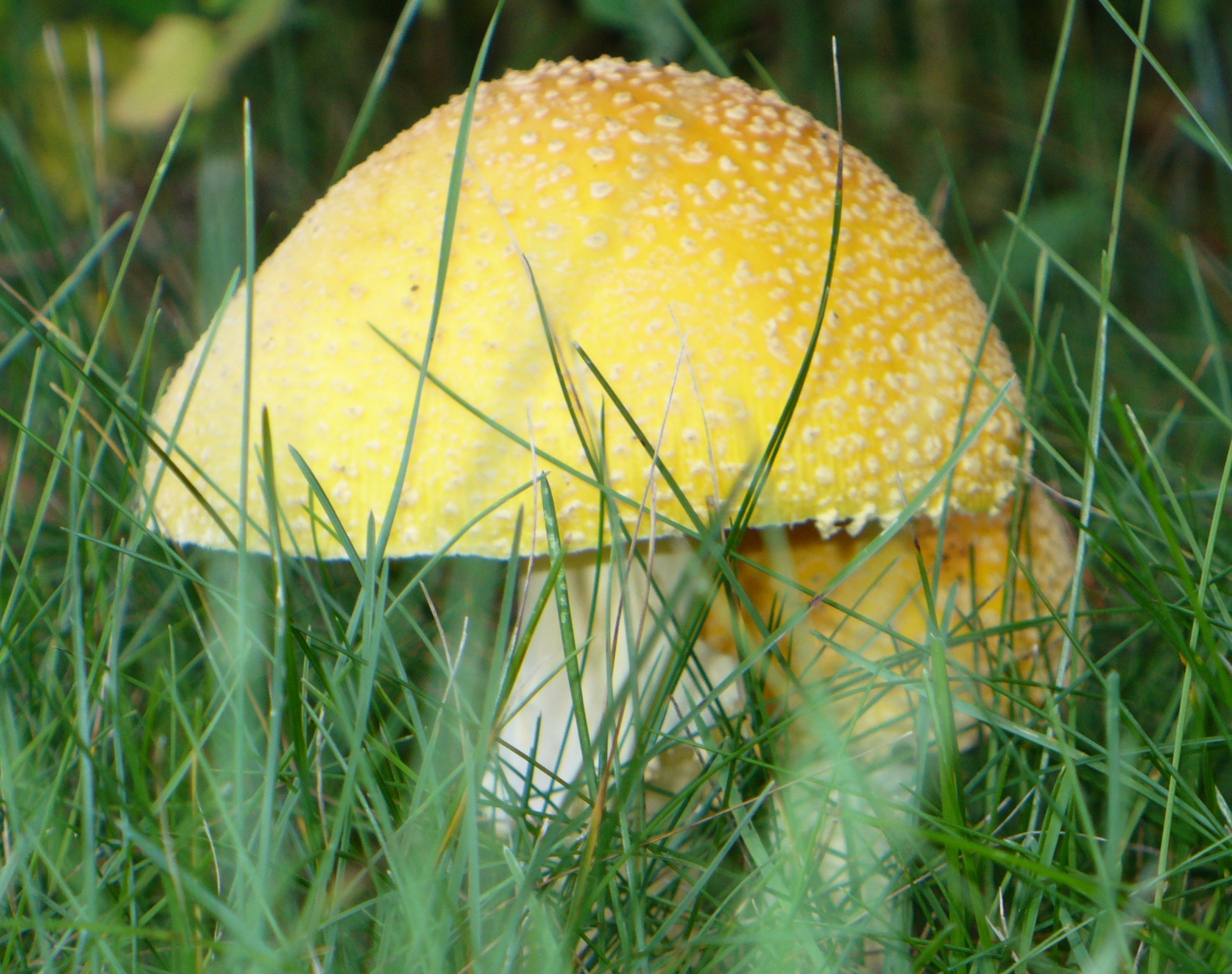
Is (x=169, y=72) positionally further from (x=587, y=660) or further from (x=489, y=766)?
(x=489, y=766)

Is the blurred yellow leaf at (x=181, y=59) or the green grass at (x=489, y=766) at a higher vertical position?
the blurred yellow leaf at (x=181, y=59)

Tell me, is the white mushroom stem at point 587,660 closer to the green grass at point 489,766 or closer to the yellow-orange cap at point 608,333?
the green grass at point 489,766

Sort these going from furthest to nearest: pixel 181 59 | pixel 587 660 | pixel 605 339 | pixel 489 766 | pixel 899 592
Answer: pixel 181 59 → pixel 899 592 → pixel 587 660 → pixel 605 339 → pixel 489 766

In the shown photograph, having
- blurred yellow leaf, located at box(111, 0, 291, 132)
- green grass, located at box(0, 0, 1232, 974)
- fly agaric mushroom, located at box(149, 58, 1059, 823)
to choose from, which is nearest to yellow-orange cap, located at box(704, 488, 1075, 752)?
green grass, located at box(0, 0, 1232, 974)

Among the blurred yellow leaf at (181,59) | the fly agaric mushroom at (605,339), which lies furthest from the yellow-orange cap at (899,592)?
the blurred yellow leaf at (181,59)

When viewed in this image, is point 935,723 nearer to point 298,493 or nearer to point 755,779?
point 755,779

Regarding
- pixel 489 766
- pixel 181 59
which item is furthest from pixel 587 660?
pixel 181 59

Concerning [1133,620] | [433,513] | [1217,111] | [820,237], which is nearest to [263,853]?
[433,513]

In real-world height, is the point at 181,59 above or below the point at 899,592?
above

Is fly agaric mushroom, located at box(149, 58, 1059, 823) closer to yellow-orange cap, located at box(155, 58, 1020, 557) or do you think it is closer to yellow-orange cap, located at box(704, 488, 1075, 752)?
yellow-orange cap, located at box(155, 58, 1020, 557)
